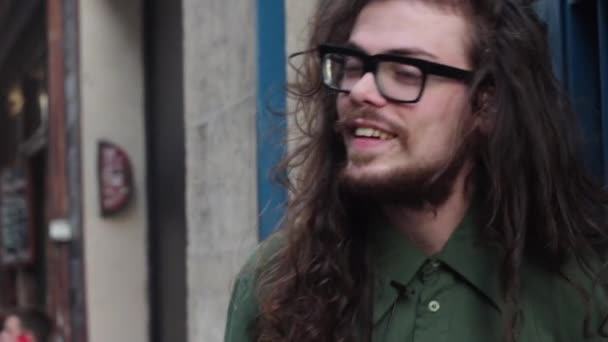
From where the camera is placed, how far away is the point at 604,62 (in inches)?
133

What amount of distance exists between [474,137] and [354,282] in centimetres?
44

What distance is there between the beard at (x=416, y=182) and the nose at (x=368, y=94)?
0.13 m

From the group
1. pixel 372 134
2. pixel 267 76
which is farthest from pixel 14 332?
pixel 372 134

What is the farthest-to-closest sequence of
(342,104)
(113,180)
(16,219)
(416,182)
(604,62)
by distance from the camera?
1. (16,219)
2. (113,180)
3. (604,62)
4. (342,104)
5. (416,182)

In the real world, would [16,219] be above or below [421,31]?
below

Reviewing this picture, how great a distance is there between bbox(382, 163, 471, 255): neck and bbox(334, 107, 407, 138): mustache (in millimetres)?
196

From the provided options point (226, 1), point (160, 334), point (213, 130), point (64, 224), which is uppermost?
point (226, 1)

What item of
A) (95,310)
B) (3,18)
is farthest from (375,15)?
(3,18)

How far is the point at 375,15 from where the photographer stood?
2969 millimetres

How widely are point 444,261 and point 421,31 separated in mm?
524

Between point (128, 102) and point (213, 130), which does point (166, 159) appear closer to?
point (128, 102)

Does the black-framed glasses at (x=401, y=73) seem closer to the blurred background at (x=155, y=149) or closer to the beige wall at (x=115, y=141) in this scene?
the blurred background at (x=155, y=149)

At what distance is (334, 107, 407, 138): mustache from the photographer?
2830mm

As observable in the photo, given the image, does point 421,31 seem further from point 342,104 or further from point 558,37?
point 558,37
